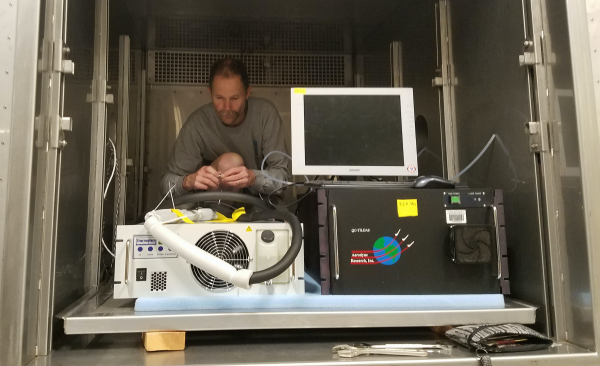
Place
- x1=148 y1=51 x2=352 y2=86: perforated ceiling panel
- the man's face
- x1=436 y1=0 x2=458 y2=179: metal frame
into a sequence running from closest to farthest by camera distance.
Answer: x1=436 y1=0 x2=458 y2=179: metal frame → the man's face → x1=148 y1=51 x2=352 y2=86: perforated ceiling panel

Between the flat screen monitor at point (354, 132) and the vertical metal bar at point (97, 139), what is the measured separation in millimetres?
632

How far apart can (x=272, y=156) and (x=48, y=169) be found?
36.7 inches

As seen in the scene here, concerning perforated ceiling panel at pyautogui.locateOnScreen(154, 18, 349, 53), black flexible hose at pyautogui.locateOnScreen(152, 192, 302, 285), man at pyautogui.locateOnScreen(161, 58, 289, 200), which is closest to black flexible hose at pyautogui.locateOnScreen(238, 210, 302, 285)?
black flexible hose at pyautogui.locateOnScreen(152, 192, 302, 285)

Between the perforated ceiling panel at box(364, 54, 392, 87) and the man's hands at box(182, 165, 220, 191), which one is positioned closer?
the man's hands at box(182, 165, 220, 191)

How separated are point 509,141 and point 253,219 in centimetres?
77

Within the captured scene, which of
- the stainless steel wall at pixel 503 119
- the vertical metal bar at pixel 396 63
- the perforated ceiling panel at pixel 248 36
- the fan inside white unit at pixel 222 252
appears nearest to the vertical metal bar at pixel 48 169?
the fan inside white unit at pixel 222 252

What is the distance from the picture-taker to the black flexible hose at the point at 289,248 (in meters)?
0.85

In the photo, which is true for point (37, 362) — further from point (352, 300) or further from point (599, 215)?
point (599, 215)

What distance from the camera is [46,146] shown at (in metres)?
0.93

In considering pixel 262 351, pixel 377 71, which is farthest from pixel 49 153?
pixel 377 71

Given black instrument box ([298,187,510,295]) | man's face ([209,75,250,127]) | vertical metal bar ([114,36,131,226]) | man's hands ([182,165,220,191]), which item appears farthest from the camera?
man's face ([209,75,250,127])

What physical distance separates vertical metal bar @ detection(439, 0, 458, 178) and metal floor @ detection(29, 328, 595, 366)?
0.66 m

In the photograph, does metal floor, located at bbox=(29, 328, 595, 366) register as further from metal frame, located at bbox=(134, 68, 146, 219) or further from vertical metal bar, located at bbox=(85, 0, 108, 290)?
metal frame, located at bbox=(134, 68, 146, 219)

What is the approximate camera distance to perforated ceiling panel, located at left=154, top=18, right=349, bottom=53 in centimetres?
201
